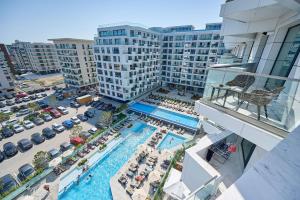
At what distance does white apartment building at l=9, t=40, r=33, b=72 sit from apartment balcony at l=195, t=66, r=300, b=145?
89733mm

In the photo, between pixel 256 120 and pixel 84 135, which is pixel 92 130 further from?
pixel 256 120

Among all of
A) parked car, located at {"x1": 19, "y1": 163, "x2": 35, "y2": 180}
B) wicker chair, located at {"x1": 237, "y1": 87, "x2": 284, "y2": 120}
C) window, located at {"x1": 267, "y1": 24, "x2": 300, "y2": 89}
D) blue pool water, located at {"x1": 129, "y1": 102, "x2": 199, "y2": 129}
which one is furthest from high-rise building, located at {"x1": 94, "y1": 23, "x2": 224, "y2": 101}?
wicker chair, located at {"x1": 237, "y1": 87, "x2": 284, "y2": 120}

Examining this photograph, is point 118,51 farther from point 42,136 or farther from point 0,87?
point 0,87

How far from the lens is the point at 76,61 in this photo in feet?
143

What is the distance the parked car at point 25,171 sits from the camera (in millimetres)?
18600

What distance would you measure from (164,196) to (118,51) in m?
29.2

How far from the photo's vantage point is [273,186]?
6.62ft

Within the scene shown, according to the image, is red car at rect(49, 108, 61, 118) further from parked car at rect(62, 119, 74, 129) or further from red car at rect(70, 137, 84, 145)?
red car at rect(70, 137, 84, 145)

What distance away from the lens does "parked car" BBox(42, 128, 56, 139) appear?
26.1m

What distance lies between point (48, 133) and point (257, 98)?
3195 cm

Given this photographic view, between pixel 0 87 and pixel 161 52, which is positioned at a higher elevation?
pixel 161 52

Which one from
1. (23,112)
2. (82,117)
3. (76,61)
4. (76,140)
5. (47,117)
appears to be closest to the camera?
(76,140)

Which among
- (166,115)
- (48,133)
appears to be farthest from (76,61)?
(166,115)

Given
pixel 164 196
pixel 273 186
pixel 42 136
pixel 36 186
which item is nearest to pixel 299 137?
pixel 273 186
